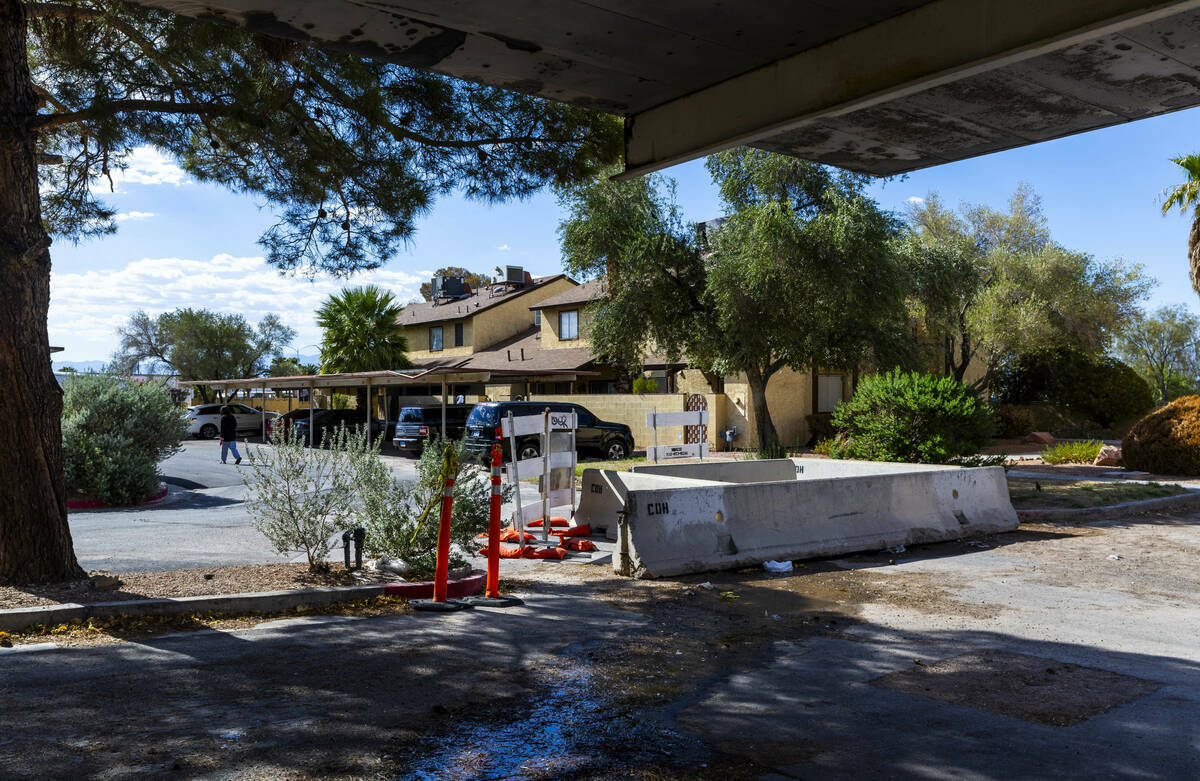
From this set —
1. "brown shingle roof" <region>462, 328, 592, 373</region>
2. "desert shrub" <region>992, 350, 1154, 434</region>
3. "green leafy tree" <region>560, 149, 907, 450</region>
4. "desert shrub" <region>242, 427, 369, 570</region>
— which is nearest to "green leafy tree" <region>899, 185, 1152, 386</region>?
"desert shrub" <region>992, 350, 1154, 434</region>

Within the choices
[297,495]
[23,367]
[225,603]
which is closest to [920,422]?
[297,495]

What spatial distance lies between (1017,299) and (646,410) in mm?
16649

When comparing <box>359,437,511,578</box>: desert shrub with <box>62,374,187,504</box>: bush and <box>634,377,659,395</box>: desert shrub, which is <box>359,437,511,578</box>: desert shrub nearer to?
<box>62,374,187,504</box>: bush

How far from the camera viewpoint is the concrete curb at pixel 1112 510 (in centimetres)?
1438

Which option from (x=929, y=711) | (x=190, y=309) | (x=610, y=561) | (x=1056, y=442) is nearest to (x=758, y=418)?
(x=1056, y=442)

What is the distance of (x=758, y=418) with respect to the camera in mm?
27547

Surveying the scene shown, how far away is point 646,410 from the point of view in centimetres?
3225

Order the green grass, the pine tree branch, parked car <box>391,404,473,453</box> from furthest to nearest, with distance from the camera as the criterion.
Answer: parked car <box>391,404,473,453</box> < the green grass < the pine tree branch

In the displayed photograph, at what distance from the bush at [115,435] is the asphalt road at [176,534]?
59 centimetres

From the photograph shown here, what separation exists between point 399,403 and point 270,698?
41838 millimetres

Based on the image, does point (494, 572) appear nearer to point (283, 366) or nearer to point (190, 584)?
point (190, 584)

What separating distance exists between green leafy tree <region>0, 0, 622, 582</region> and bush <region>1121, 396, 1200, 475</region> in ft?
54.8

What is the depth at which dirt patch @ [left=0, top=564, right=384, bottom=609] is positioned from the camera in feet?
23.9

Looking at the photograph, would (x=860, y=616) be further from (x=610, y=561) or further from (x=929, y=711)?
(x=610, y=561)
